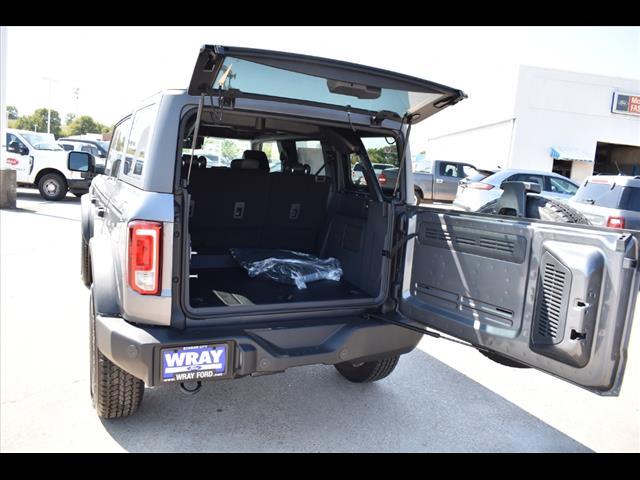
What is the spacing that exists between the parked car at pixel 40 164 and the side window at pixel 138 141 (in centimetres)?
1019

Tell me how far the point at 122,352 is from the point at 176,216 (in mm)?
680

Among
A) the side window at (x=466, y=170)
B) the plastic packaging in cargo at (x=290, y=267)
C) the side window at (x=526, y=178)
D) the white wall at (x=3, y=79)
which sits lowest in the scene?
the plastic packaging in cargo at (x=290, y=267)

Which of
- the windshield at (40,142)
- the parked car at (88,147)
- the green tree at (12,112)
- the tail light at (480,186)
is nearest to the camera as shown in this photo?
the tail light at (480,186)

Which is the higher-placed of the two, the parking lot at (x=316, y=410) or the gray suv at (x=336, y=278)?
the gray suv at (x=336, y=278)

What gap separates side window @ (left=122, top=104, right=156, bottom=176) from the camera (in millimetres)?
2531

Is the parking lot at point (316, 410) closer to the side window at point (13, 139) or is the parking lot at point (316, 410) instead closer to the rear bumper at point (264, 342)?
the rear bumper at point (264, 342)

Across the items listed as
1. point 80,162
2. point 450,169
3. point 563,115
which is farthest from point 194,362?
point 563,115

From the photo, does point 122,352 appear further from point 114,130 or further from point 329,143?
point 114,130

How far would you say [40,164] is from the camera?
12461 millimetres

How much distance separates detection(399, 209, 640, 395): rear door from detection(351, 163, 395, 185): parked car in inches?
25.1

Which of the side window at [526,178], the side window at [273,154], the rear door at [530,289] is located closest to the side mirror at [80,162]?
the side window at [273,154]

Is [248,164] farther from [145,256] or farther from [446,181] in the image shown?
[446,181]

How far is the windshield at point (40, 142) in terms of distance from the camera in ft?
40.9

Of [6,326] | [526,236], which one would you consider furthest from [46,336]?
[526,236]
